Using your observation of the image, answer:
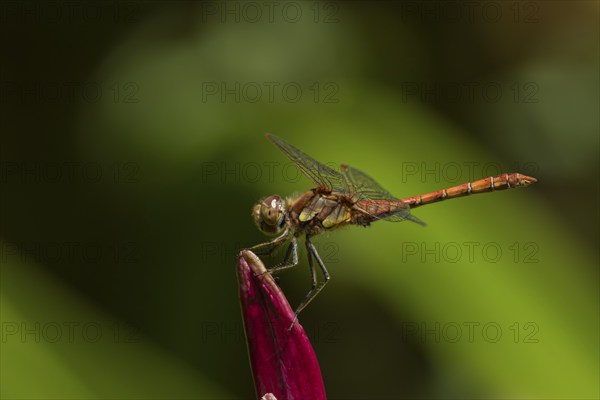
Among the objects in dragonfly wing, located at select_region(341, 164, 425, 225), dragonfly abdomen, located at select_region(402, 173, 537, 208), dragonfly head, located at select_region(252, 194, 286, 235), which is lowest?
dragonfly head, located at select_region(252, 194, 286, 235)

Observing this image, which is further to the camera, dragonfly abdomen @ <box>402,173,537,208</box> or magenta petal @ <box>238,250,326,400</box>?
dragonfly abdomen @ <box>402,173,537,208</box>

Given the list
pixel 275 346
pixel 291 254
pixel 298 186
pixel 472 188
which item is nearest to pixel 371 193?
pixel 291 254

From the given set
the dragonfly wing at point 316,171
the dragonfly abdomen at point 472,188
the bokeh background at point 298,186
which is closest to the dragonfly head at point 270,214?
the dragonfly wing at point 316,171

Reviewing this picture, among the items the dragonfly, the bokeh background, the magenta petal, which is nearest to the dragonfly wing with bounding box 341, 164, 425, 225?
the dragonfly

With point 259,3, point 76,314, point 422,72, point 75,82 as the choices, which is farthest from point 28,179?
point 422,72

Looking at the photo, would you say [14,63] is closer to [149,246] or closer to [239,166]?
[149,246]

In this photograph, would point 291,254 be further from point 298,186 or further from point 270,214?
point 298,186

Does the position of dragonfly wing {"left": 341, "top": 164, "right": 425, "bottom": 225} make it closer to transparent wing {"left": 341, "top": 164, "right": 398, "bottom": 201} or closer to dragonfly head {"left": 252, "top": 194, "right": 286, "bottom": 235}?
transparent wing {"left": 341, "top": 164, "right": 398, "bottom": 201}
